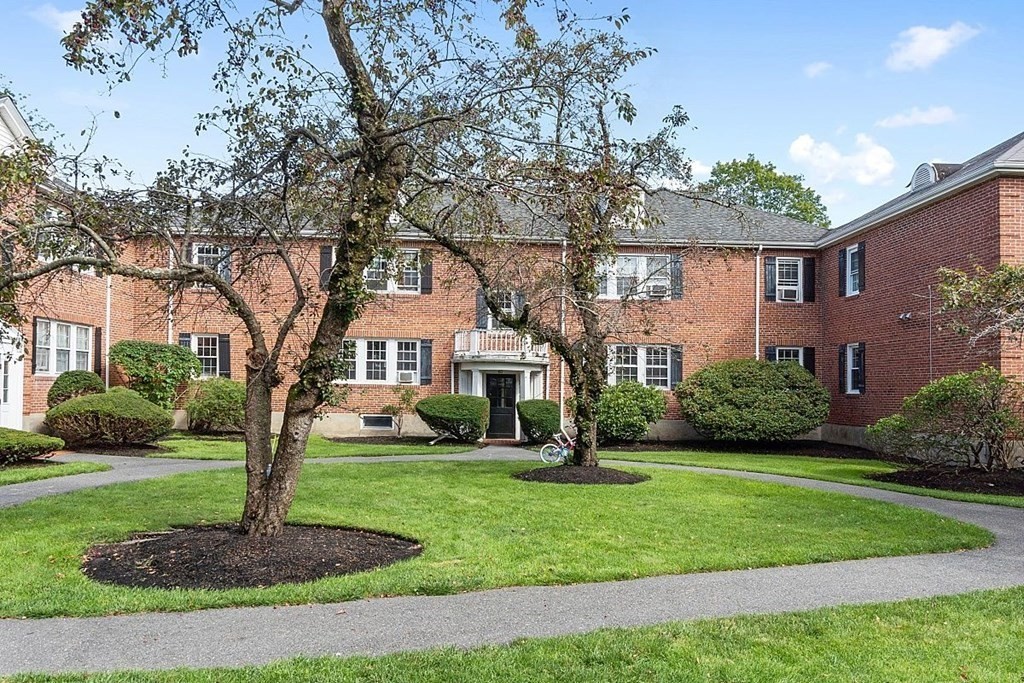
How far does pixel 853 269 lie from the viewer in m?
23.6

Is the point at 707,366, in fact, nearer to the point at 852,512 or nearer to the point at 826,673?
the point at 852,512

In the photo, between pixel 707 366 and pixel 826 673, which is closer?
pixel 826 673

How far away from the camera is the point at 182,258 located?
27.2ft

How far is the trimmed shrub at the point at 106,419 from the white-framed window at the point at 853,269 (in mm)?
18209

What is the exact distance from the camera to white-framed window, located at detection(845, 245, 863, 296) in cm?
2311

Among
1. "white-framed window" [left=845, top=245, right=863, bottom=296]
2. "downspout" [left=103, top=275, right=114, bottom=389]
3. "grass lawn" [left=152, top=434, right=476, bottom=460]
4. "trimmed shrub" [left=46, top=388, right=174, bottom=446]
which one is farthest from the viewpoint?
"white-framed window" [left=845, top=245, right=863, bottom=296]

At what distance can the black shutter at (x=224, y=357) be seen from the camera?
2453 centimetres

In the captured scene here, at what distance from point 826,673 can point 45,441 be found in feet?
48.8

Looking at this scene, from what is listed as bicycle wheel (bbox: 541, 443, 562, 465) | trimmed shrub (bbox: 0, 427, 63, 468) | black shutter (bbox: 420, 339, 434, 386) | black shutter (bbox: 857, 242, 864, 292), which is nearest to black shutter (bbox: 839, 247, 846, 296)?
black shutter (bbox: 857, 242, 864, 292)

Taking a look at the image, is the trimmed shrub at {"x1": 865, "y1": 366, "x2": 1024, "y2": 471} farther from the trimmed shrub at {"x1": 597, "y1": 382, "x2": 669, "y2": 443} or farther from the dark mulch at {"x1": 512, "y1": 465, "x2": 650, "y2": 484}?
the trimmed shrub at {"x1": 597, "y1": 382, "x2": 669, "y2": 443}

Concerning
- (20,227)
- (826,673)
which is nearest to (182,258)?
(20,227)

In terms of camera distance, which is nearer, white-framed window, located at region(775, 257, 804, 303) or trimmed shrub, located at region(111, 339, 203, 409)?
trimmed shrub, located at region(111, 339, 203, 409)

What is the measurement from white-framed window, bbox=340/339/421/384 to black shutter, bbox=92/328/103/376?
21.6 feet

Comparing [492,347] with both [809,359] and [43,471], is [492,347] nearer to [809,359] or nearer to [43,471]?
[809,359]
